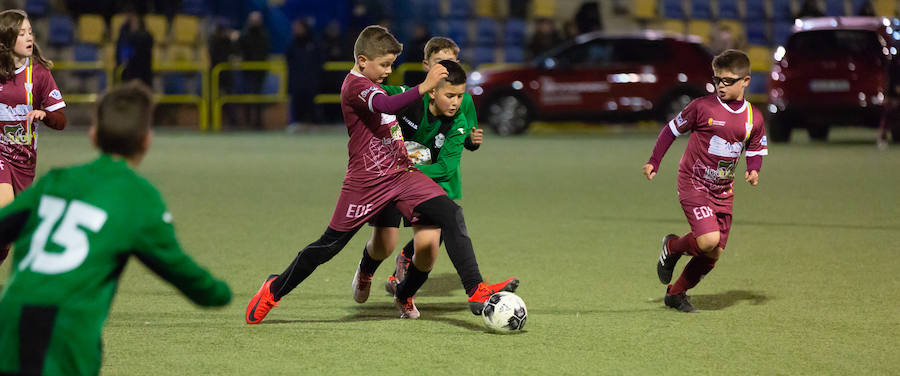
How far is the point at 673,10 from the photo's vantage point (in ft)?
91.6

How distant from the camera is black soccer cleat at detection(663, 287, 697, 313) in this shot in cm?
641

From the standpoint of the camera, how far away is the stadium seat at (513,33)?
87.2ft

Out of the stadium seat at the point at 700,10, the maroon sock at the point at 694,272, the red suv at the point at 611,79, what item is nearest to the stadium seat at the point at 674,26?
the stadium seat at the point at 700,10

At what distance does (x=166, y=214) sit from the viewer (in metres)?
3.29

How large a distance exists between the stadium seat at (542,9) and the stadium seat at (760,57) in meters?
4.62

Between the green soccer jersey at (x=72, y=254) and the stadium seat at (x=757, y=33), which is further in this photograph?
the stadium seat at (x=757, y=33)

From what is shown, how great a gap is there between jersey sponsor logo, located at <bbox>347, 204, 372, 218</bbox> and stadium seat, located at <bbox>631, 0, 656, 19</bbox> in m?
22.6

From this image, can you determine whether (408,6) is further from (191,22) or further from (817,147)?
(817,147)

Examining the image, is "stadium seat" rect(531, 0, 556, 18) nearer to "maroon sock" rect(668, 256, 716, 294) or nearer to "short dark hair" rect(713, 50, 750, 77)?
"short dark hair" rect(713, 50, 750, 77)

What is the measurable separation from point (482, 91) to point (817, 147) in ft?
19.7

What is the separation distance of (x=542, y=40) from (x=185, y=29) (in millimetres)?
7791

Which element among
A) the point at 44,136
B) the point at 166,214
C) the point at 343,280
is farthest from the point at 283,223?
the point at 44,136

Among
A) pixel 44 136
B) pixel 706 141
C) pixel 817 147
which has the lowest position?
pixel 44 136

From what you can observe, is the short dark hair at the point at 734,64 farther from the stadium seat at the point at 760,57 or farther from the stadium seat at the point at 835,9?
the stadium seat at the point at 835,9
